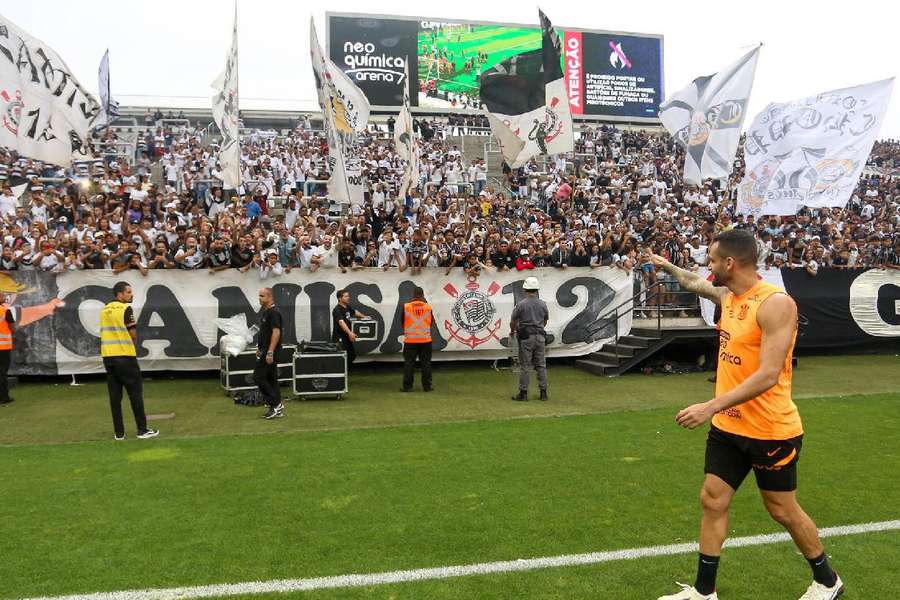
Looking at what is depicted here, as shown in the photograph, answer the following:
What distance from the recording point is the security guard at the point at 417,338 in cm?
1176

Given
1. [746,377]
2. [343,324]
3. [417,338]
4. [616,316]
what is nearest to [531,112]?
[616,316]

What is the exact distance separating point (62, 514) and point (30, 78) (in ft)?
30.3

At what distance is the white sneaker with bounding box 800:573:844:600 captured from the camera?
150 inches

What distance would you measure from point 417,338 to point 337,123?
426cm

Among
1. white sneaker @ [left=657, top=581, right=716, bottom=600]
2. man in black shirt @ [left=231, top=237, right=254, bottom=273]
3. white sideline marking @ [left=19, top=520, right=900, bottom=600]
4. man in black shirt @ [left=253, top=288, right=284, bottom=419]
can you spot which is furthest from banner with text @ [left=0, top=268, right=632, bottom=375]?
white sneaker @ [left=657, top=581, right=716, bottom=600]

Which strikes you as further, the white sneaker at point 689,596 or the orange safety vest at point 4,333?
the orange safety vest at point 4,333

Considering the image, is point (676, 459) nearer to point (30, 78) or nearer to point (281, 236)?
point (281, 236)

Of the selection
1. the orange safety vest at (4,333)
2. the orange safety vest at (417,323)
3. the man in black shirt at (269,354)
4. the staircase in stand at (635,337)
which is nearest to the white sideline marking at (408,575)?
the man in black shirt at (269,354)

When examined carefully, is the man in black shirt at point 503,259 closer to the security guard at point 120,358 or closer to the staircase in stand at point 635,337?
the staircase in stand at point 635,337

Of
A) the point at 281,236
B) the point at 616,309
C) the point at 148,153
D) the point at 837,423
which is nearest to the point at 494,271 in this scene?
the point at 616,309

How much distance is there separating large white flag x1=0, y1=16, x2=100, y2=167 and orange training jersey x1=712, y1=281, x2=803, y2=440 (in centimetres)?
1173

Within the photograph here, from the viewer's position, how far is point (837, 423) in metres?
8.66

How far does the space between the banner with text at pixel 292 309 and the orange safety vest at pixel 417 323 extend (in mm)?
1597

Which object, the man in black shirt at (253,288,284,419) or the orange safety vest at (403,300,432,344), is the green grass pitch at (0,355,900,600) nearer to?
the man in black shirt at (253,288,284,419)
